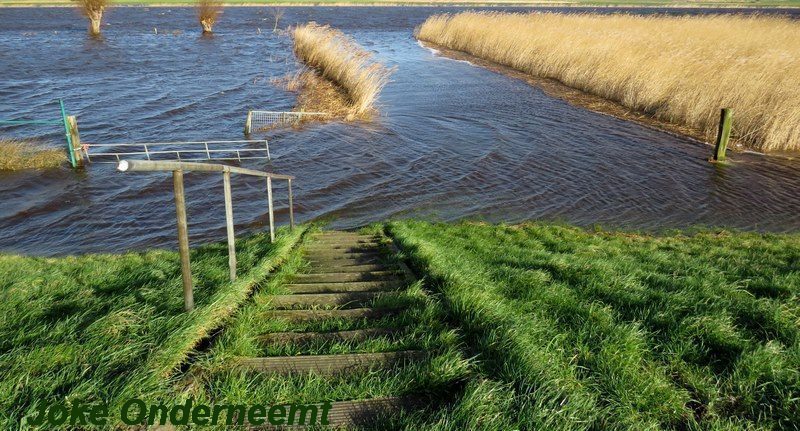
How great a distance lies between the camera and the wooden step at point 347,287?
4676 mm

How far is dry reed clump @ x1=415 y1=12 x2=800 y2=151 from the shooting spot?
53.7 ft

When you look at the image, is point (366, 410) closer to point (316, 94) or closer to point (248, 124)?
point (248, 124)

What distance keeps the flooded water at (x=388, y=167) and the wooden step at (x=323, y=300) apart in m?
6.94

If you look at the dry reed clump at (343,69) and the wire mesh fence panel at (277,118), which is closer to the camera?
the wire mesh fence panel at (277,118)

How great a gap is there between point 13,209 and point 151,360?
11.9m

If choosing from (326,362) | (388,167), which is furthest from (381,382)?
(388,167)

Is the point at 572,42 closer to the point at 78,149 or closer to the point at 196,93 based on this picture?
the point at 196,93

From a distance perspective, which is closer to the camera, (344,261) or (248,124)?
(344,261)

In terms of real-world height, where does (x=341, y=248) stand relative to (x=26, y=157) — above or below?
above

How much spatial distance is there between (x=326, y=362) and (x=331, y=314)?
91 centimetres

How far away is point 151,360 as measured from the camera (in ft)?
9.29

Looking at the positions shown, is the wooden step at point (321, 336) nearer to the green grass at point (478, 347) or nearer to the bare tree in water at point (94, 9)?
the green grass at point (478, 347)

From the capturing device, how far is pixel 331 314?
3891 millimetres

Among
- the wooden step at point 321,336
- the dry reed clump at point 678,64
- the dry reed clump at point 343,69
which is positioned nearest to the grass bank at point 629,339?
the wooden step at point 321,336
